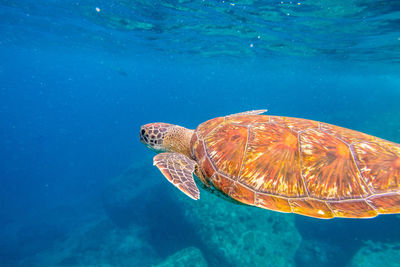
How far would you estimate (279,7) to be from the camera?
857cm

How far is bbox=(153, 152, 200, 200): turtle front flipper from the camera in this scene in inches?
84.0

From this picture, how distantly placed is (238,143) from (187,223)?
6.12 meters

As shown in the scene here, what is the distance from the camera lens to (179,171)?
2479 millimetres

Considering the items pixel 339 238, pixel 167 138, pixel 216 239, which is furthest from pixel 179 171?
pixel 339 238

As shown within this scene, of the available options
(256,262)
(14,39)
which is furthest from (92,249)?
(14,39)

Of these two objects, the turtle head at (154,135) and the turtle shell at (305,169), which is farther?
the turtle head at (154,135)

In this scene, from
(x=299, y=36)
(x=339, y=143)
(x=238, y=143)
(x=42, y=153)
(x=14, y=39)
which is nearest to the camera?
(x=339, y=143)

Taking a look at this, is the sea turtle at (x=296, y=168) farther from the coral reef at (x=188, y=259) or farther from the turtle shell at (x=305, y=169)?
the coral reef at (x=188, y=259)

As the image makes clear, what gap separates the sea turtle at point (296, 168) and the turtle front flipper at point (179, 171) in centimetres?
1

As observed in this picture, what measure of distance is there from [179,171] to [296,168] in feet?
4.61

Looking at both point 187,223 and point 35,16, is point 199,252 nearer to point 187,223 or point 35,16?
point 187,223

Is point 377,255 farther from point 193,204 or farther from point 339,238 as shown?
point 193,204

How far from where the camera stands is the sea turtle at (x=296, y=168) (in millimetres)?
1958

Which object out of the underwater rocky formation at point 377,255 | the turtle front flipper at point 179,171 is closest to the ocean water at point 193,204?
the underwater rocky formation at point 377,255
